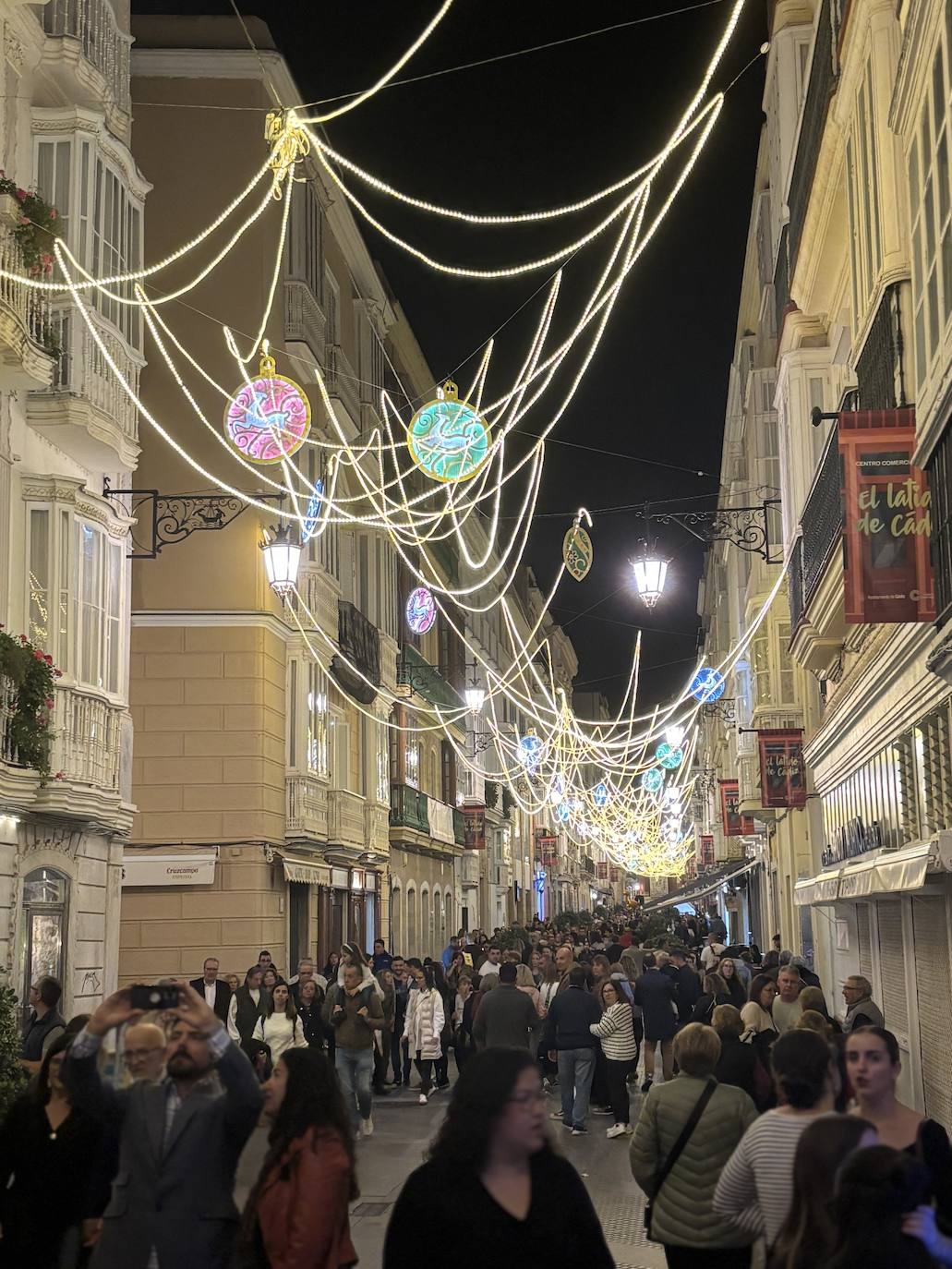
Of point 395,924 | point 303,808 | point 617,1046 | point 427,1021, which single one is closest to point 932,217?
point 617,1046

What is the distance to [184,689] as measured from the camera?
26.7 m

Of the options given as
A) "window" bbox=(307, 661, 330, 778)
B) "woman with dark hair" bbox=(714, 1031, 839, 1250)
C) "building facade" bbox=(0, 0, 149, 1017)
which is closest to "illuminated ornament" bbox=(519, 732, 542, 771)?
"window" bbox=(307, 661, 330, 778)

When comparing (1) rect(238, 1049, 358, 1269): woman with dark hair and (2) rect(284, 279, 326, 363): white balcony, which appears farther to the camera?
(2) rect(284, 279, 326, 363): white balcony

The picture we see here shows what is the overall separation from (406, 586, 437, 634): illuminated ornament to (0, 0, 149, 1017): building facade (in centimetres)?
1841

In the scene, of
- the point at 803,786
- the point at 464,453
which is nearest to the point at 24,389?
the point at 464,453

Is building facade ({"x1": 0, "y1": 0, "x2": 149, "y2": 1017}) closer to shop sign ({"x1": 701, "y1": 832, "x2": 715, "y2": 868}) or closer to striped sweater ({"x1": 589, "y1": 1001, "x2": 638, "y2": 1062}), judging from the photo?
striped sweater ({"x1": 589, "y1": 1001, "x2": 638, "y2": 1062})

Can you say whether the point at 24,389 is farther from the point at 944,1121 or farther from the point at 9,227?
the point at 944,1121

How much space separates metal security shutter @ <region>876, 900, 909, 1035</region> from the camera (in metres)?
16.5

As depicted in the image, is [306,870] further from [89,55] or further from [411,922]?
[411,922]

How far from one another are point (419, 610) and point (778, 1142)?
110 feet

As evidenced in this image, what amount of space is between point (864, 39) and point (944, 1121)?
8583 mm

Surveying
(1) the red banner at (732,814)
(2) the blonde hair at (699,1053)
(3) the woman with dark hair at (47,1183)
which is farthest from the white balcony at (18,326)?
(1) the red banner at (732,814)

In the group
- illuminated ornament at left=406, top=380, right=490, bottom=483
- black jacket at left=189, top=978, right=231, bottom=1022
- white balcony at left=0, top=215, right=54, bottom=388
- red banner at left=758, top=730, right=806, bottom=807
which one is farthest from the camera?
red banner at left=758, top=730, right=806, bottom=807

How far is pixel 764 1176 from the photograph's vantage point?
587 cm
